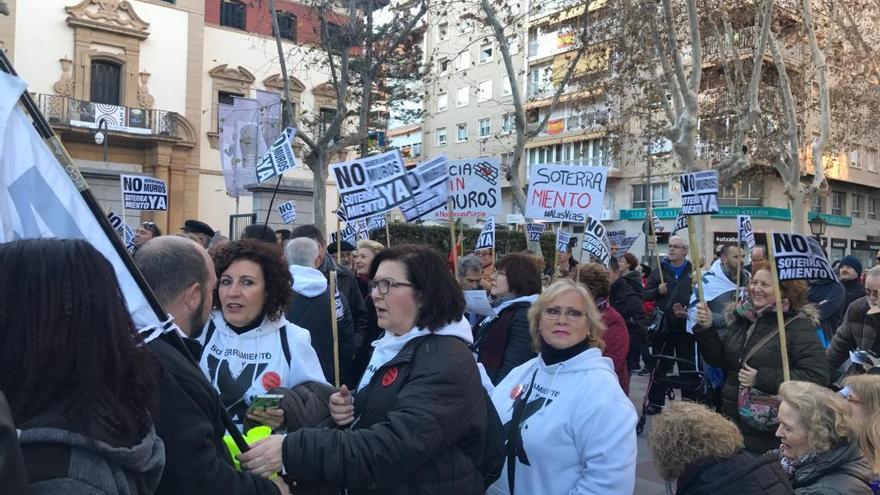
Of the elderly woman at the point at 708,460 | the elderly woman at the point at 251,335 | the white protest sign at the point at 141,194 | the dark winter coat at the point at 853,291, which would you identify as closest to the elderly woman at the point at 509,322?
the elderly woman at the point at 251,335

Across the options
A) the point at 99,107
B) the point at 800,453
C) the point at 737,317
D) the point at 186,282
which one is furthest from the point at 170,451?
the point at 99,107

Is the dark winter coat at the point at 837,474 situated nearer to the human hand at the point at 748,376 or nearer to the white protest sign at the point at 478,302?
the human hand at the point at 748,376

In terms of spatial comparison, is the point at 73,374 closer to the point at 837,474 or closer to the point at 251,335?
the point at 251,335

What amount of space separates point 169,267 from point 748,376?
3.61 m

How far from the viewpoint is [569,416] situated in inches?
119

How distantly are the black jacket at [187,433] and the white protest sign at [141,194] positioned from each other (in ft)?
31.0

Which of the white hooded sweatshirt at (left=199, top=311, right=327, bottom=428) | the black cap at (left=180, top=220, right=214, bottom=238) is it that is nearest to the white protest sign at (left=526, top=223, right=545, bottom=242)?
the black cap at (left=180, top=220, right=214, bottom=238)

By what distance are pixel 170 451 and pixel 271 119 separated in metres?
16.1

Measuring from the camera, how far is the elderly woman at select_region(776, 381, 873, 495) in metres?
3.02

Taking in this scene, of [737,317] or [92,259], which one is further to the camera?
[737,317]

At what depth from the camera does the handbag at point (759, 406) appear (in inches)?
171

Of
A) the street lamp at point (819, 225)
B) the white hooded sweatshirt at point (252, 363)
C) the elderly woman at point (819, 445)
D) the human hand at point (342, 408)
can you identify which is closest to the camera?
the human hand at point (342, 408)

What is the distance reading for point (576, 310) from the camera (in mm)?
3402

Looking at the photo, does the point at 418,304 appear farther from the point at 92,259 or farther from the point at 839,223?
the point at 839,223
